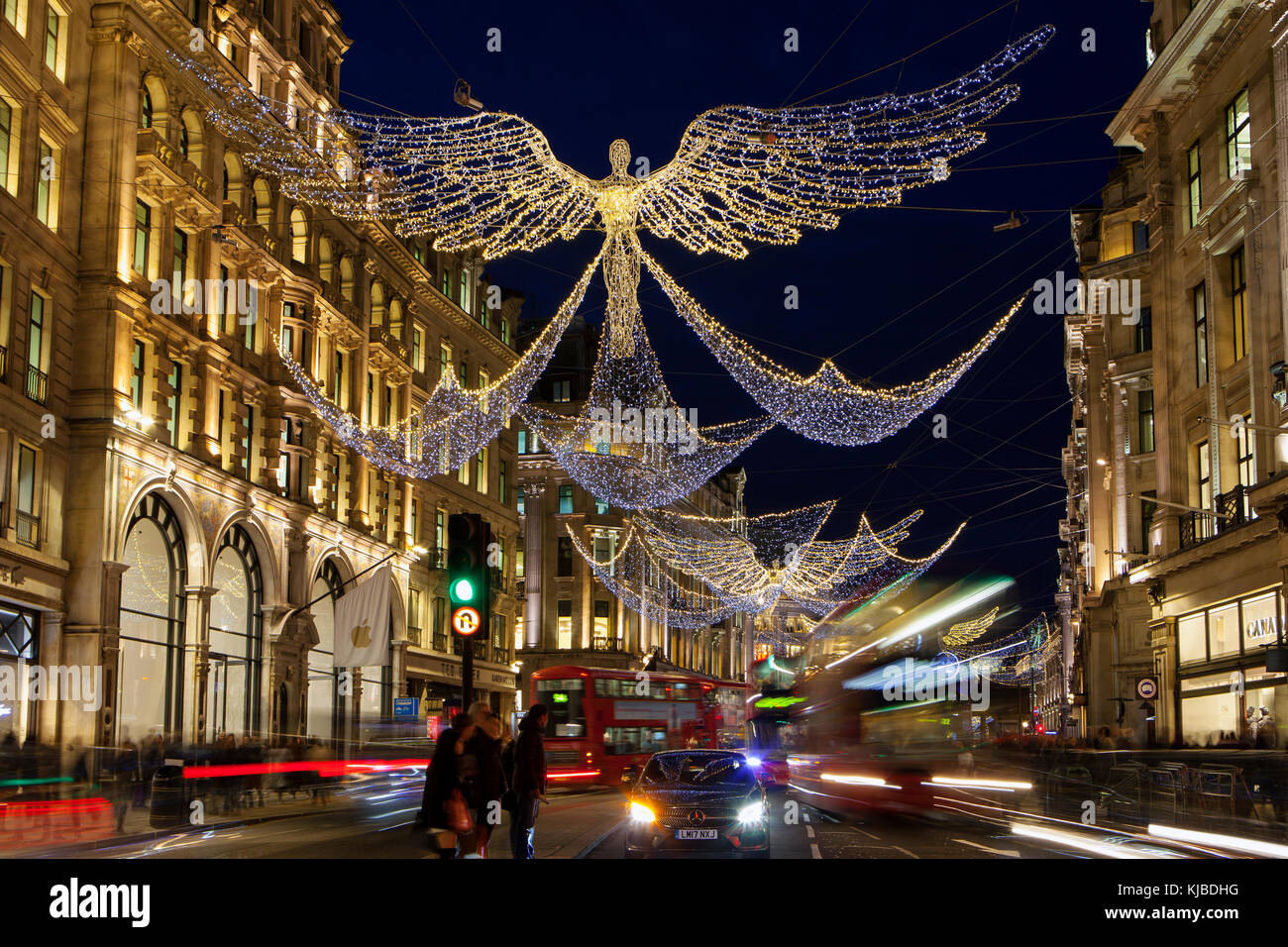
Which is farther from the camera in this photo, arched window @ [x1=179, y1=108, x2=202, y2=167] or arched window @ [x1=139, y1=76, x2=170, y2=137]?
arched window @ [x1=179, y1=108, x2=202, y2=167]

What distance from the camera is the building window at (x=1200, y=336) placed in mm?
31378

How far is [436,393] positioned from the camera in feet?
179

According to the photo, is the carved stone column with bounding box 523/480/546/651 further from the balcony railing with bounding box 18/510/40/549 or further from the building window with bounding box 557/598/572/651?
the balcony railing with bounding box 18/510/40/549

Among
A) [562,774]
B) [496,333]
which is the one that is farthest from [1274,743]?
[496,333]

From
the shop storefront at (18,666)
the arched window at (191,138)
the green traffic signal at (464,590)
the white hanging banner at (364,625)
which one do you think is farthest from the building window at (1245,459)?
the arched window at (191,138)

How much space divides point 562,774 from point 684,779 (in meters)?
22.6

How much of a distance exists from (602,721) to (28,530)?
16.2 metres

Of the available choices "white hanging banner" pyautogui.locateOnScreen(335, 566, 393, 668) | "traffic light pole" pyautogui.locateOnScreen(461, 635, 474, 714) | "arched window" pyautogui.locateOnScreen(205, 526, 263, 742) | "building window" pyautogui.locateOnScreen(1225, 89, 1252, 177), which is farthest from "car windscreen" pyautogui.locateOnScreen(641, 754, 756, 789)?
"white hanging banner" pyautogui.locateOnScreen(335, 566, 393, 668)

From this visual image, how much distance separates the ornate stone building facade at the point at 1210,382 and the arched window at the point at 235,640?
25.2m

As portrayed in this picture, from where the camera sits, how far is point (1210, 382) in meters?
30.4

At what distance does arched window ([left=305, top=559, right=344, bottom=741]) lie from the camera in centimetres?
4534

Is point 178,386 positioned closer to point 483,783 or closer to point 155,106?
point 155,106

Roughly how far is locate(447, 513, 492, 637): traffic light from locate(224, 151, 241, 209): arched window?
30.7 m
